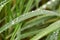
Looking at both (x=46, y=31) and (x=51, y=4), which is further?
(x=51, y=4)

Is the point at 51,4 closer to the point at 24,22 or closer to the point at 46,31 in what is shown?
the point at 24,22

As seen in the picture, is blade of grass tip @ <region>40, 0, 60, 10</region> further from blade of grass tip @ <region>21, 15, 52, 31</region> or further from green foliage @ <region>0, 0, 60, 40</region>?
blade of grass tip @ <region>21, 15, 52, 31</region>

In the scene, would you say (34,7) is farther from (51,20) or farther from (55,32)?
(55,32)

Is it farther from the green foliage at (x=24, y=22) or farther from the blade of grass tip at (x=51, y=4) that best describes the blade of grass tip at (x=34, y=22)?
the blade of grass tip at (x=51, y=4)

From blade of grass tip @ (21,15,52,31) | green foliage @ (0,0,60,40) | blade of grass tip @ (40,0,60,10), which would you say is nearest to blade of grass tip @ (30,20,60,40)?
green foliage @ (0,0,60,40)

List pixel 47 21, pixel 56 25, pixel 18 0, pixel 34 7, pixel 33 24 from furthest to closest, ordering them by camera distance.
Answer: pixel 34 7 < pixel 47 21 < pixel 33 24 < pixel 18 0 < pixel 56 25

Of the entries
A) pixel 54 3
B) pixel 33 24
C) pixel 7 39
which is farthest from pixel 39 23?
pixel 54 3

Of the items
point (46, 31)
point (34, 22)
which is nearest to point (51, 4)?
point (34, 22)

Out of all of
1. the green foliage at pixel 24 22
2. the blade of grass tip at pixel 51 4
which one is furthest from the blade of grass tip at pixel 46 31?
the blade of grass tip at pixel 51 4

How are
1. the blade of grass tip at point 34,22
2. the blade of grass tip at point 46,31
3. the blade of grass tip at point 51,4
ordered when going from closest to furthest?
the blade of grass tip at point 46,31, the blade of grass tip at point 34,22, the blade of grass tip at point 51,4
